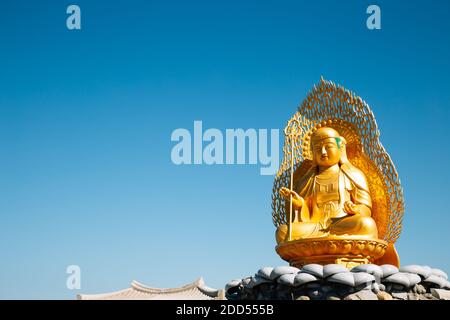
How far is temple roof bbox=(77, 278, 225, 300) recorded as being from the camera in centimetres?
1559

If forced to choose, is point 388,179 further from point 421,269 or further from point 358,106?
point 421,269

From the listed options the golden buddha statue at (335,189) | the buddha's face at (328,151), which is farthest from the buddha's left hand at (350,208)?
the buddha's face at (328,151)

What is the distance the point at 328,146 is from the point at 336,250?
6.92ft

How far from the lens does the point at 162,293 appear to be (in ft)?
53.1

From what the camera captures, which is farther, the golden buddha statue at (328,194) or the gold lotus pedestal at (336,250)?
the golden buddha statue at (328,194)

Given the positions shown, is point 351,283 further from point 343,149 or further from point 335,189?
point 343,149

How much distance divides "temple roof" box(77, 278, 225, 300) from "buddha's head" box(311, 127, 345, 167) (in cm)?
548

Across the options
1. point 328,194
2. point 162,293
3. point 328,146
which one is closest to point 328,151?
point 328,146

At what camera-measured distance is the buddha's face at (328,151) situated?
11.2 m

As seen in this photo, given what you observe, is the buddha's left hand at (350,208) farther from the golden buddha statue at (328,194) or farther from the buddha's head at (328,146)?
the buddha's head at (328,146)
